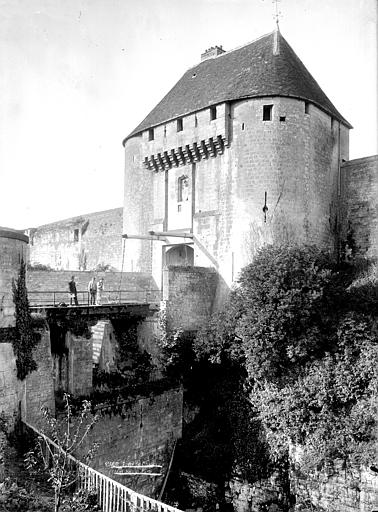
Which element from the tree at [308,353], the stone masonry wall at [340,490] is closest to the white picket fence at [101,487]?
the tree at [308,353]

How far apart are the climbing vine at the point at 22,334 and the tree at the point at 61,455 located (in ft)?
3.96

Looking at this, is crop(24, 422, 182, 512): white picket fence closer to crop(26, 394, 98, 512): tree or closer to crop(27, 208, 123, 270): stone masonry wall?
crop(26, 394, 98, 512): tree

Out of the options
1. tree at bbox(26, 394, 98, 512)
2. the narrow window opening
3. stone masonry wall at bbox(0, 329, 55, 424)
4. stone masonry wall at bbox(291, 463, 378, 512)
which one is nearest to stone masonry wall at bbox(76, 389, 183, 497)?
tree at bbox(26, 394, 98, 512)

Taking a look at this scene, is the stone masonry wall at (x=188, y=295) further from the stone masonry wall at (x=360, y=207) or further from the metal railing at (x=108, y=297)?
the stone masonry wall at (x=360, y=207)

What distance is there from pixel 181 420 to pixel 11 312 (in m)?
7.50

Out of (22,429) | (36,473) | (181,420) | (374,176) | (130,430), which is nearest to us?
(36,473)

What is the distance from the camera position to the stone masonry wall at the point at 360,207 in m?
17.3

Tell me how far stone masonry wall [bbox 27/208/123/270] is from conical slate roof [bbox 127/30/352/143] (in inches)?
298

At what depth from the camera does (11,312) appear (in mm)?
10648

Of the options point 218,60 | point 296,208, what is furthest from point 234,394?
point 218,60

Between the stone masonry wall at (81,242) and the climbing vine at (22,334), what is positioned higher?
the stone masonry wall at (81,242)

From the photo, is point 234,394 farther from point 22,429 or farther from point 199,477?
point 22,429

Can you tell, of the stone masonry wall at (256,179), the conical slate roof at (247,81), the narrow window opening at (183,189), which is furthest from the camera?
the narrow window opening at (183,189)

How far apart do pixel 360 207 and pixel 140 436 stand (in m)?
11.3
